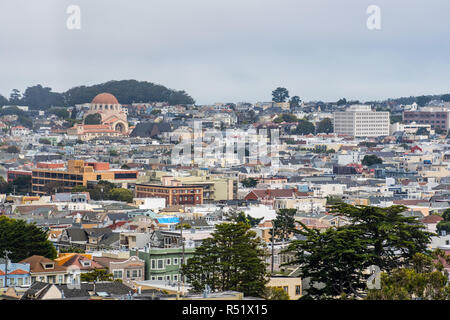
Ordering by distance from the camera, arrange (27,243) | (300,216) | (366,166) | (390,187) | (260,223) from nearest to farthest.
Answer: (27,243), (260,223), (300,216), (390,187), (366,166)

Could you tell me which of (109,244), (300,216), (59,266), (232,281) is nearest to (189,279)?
(232,281)

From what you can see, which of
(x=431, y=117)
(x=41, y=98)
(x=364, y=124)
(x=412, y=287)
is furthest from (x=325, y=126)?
(x=412, y=287)

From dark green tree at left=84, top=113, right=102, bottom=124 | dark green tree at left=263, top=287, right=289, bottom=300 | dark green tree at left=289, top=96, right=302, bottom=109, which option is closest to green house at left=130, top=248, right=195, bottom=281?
dark green tree at left=263, top=287, right=289, bottom=300

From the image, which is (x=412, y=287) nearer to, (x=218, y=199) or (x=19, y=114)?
(x=218, y=199)

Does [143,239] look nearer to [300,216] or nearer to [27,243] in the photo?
[27,243]

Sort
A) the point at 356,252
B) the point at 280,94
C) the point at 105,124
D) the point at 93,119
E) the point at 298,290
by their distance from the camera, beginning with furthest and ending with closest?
the point at 280,94 < the point at 93,119 < the point at 105,124 < the point at 298,290 < the point at 356,252

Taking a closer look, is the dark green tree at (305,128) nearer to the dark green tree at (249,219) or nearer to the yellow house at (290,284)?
the dark green tree at (249,219)
